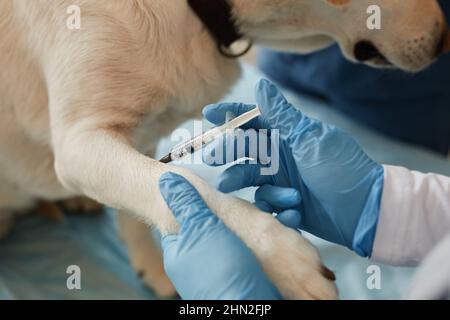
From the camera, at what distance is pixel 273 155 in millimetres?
896

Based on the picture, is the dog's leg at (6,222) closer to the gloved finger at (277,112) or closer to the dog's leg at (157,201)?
the dog's leg at (157,201)

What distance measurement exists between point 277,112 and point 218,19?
221 millimetres

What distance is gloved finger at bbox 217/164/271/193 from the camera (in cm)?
89

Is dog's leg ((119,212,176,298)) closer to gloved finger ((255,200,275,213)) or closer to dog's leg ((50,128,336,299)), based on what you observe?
dog's leg ((50,128,336,299))

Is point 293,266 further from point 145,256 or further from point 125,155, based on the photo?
point 145,256

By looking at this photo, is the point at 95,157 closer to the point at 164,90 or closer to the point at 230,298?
the point at 164,90

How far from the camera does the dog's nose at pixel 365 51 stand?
1.08 meters

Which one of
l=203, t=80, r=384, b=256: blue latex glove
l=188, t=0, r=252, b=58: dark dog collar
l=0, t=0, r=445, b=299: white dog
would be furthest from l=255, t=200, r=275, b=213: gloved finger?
l=188, t=0, r=252, b=58: dark dog collar

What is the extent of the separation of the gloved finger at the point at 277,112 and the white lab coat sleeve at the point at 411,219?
0.16m

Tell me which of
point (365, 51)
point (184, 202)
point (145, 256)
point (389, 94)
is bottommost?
point (145, 256)

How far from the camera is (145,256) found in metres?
1.33

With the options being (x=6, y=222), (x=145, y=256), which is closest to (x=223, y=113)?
(x=145, y=256)

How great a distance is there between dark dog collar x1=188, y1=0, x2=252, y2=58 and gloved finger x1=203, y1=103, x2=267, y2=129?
0.16 metres
